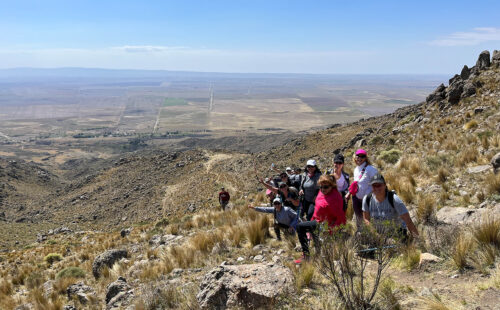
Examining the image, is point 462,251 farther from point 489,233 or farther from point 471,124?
point 471,124

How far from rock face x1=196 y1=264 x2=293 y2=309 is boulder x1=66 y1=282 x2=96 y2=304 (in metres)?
3.53

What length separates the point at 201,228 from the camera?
1067 cm

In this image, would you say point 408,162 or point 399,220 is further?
point 408,162

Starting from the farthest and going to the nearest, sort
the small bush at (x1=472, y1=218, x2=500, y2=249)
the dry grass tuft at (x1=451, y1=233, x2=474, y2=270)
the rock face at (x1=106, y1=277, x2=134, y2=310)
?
the rock face at (x1=106, y1=277, x2=134, y2=310), the small bush at (x1=472, y1=218, x2=500, y2=249), the dry grass tuft at (x1=451, y1=233, x2=474, y2=270)

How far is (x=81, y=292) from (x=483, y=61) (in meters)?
23.3

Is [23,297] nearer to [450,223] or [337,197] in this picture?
[337,197]

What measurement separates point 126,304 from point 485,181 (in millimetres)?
7094

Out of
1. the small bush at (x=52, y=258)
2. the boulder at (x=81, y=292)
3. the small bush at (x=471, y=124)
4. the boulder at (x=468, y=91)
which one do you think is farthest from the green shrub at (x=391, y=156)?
the small bush at (x=52, y=258)

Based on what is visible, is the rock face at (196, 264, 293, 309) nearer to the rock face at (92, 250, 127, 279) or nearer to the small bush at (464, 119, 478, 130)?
the rock face at (92, 250, 127, 279)

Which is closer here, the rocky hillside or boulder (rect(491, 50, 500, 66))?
the rocky hillside

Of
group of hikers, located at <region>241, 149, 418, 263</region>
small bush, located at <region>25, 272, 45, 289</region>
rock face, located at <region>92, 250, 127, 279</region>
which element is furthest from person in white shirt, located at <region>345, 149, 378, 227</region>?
small bush, located at <region>25, 272, 45, 289</region>

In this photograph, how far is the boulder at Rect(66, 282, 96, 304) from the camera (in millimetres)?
6312

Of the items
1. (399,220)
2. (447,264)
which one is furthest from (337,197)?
(447,264)

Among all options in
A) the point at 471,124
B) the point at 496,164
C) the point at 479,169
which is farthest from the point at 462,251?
the point at 471,124
